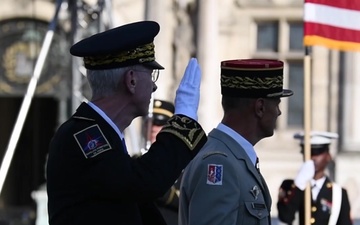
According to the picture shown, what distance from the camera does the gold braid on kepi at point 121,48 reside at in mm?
3094

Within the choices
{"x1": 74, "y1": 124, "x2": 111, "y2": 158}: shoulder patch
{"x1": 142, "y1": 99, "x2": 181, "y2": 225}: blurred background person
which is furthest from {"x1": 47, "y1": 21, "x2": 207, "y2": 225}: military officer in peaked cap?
{"x1": 142, "y1": 99, "x2": 181, "y2": 225}: blurred background person

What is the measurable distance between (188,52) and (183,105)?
33.5 feet

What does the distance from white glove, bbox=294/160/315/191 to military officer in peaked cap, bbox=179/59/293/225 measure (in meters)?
2.58

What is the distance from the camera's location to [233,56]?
1380 cm

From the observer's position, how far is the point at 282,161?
13539mm

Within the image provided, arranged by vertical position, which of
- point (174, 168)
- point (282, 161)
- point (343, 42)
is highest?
point (343, 42)

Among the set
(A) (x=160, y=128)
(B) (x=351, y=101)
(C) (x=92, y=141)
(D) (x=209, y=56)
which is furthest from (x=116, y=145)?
(B) (x=351, y=101)

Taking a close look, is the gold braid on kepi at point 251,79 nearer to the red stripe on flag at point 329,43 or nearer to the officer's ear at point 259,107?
the officer's ear at point 259,107

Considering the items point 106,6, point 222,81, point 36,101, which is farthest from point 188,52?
point 222,81

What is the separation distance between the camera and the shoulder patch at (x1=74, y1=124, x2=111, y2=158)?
3.00 meters

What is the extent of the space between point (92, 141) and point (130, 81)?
195 mm

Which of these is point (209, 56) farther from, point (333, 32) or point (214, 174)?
point (214, 174)

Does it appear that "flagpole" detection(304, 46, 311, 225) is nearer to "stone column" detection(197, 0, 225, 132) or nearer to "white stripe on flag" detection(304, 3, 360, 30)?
"white stripe on flag" detection(304, 3, 360, 30)

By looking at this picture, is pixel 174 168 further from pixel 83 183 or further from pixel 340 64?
pixel 340 64
